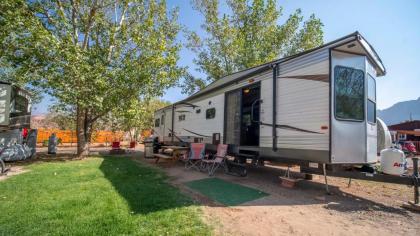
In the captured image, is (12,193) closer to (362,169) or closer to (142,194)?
(142,194)

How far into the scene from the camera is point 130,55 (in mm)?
12875

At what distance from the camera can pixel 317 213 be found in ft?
14.6

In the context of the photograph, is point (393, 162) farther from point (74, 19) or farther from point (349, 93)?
point (74, 19)

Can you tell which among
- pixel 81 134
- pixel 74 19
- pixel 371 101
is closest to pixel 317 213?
pixel 371 101

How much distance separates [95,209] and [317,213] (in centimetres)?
388

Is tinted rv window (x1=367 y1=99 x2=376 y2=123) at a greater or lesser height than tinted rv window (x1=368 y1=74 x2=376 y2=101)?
lesser

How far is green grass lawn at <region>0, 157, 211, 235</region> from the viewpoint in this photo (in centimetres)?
349

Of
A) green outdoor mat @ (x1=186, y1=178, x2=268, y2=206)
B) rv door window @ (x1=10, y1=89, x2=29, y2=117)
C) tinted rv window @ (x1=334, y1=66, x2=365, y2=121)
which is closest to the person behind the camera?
green outdoor mat @ (x1=186, y1=178, x2=268, y2=206)

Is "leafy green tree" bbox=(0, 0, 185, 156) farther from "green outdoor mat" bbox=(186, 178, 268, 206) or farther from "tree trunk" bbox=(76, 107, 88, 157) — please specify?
"green outdoor mat" bbox=(186, 178, 268, 206)

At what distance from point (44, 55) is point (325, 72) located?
10962 millimetres

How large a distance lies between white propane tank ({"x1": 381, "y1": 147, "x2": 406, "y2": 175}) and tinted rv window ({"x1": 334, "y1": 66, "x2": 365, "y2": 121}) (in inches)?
36.2

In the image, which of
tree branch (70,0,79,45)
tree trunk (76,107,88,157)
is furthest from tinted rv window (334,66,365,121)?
tree trunk (76,107,88,157)

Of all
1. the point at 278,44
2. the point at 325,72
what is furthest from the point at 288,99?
the point at 278,44

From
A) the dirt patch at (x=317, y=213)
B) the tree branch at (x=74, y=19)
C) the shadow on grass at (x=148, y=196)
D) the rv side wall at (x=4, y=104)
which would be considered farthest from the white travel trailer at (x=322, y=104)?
the tree branch at (x=74, y=19)
